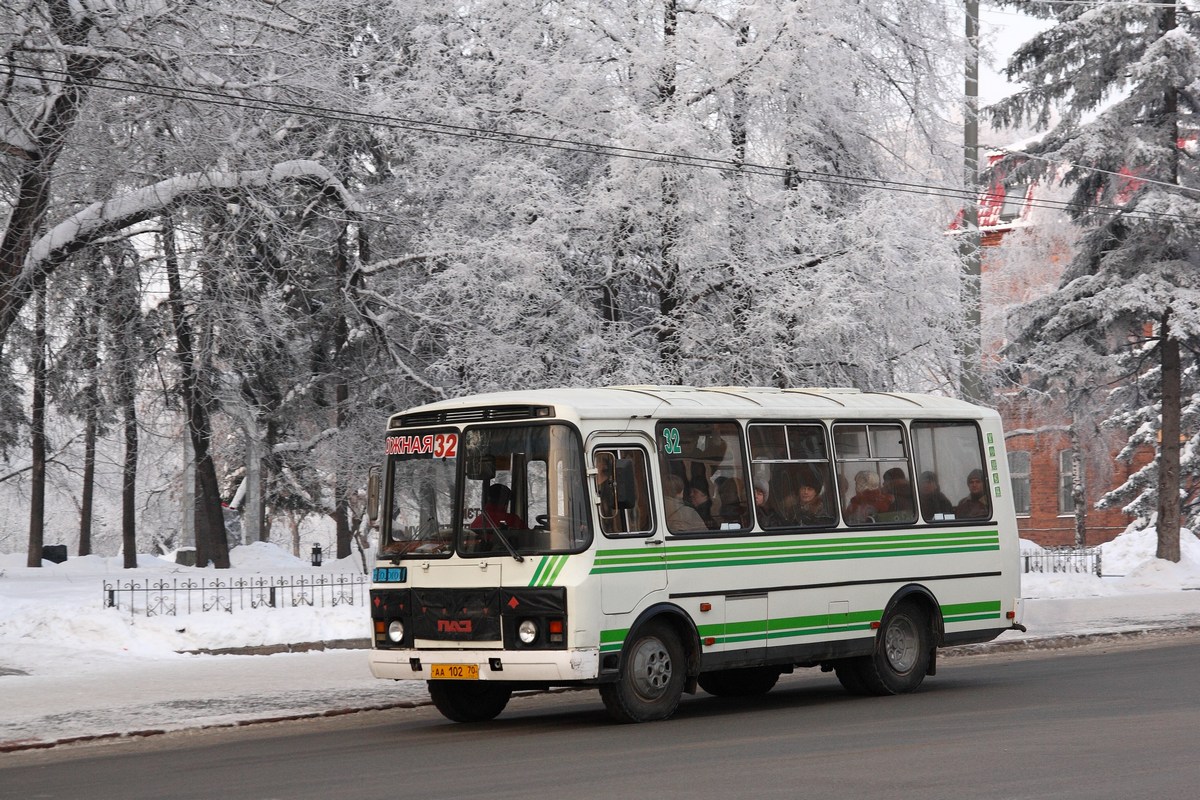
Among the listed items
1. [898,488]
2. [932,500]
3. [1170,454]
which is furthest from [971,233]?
[898,488]

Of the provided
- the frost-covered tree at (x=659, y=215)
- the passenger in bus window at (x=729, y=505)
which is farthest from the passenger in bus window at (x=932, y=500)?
the frost-covered tree at (x=659, y=215)

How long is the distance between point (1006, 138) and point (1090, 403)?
1695cm

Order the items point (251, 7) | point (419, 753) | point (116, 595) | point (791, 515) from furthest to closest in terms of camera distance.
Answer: point (116, 595) → point (251, 7) → point (791, 515) → point (419, 753)

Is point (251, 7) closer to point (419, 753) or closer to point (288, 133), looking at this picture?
point (288, 133)

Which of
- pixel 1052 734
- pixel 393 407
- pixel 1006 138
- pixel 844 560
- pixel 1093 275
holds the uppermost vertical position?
pixel 1006 138

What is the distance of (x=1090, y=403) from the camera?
38.7 m

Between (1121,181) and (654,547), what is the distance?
974 inches

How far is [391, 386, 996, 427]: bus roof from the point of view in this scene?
13430 mm

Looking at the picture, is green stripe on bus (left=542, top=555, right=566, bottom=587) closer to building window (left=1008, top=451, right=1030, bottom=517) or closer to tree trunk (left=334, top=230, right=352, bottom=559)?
tree trunk (left=334, top=230, right=352, bottom=559)

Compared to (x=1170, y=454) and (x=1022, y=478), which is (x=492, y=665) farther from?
(x=1022, y=478)

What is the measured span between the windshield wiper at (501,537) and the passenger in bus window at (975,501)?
5.60 metres

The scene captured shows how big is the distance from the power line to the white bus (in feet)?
28.5

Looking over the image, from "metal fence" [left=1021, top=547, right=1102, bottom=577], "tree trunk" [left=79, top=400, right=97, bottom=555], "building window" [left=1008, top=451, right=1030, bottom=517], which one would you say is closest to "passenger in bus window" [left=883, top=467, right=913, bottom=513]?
"tree trunk" [left=79, top=400, right=97, bottom=555]

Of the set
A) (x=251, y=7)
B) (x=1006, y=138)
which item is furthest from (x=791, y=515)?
(x=1006, y=138)
